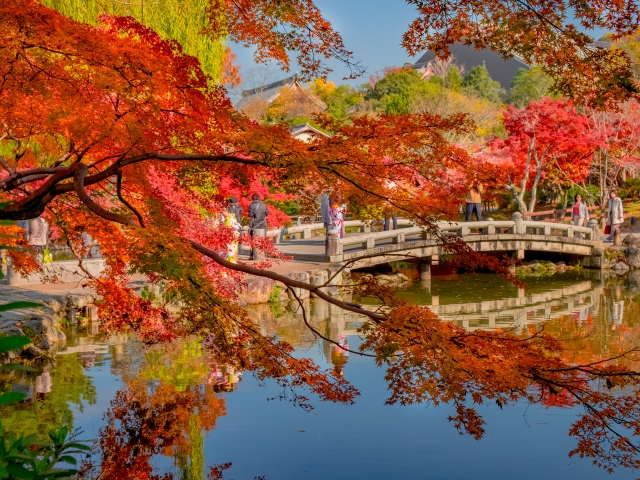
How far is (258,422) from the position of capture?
24.6ft

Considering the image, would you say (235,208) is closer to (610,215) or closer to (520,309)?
(520,309)

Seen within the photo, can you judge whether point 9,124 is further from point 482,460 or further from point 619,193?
point 619,193

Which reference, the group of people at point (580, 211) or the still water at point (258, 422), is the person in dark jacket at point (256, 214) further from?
the group of people at point (580, 211)

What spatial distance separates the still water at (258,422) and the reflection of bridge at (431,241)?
5.26 m

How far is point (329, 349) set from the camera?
437 inches

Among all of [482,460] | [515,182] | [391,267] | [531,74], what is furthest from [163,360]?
[531,74]

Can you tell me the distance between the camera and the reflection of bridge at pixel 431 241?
54.3ft

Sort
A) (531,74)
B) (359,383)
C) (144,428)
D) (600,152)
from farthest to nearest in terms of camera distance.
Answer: (531,74), (600,152), (359,383), (144,428)

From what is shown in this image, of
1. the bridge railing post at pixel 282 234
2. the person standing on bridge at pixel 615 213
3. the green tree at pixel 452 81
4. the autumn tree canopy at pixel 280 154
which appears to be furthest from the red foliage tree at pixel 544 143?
the autumn tree canopy at pixel 280 154

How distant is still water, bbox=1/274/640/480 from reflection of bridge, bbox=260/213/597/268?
5.26 m

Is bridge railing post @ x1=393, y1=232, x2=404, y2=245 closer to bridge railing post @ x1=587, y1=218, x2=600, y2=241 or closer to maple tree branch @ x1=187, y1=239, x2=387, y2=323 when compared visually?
bridge railing post @ x1=587, y1=218, x2=600, y2=241

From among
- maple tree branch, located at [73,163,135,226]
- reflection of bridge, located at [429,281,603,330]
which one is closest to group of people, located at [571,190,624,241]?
reflection of bridge, located at [429,281,603,330]

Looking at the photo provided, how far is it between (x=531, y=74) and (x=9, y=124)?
1275 inches

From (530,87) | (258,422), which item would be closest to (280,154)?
(258,422)
